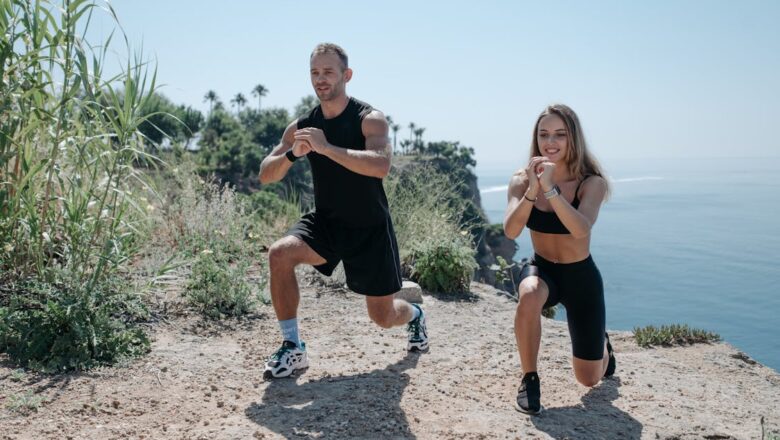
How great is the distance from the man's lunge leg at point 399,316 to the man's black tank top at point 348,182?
522 millimetres

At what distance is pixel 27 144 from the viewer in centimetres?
390

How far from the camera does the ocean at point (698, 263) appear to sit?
46.6m

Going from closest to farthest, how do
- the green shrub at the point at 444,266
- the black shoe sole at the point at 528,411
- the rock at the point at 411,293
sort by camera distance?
the black shoe sole at the point at 528,411 → the rock at the point at 411,293 → the green shrub at the point at 444,266

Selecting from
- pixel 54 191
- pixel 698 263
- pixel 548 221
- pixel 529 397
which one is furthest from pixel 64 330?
pixel 698 263

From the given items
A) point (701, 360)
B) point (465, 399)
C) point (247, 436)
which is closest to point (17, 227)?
point (247, 436)

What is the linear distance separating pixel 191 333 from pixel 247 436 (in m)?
1.79

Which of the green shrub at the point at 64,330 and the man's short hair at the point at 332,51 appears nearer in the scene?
the green shrub at the point at 64,330

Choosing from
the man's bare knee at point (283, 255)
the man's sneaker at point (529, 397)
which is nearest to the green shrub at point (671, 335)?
the man's sneaker at point (529, 397)

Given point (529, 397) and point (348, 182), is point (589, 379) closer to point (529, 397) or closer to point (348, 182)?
point (529, 397)

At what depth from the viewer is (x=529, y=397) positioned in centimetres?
332

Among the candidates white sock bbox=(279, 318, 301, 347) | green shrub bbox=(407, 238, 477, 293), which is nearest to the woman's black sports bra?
white sock bbox=(279, 318, 301, 347)

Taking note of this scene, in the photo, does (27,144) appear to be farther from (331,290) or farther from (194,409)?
(331,290)

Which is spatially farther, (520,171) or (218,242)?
(218,242)

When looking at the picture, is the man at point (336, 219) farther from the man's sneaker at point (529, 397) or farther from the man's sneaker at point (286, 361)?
the man's sneaker at point (529, 397)
